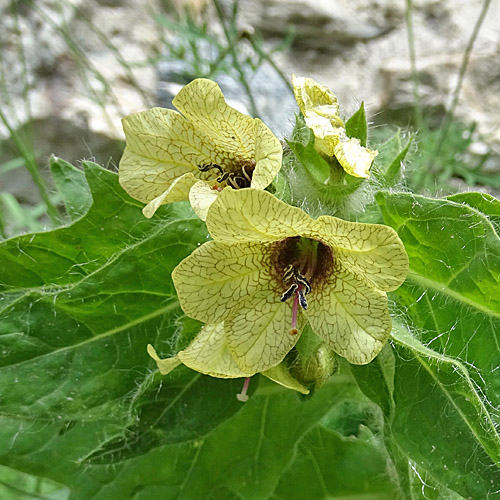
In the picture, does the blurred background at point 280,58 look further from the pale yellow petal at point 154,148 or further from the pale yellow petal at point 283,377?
the pale yellow petal at point 283,377

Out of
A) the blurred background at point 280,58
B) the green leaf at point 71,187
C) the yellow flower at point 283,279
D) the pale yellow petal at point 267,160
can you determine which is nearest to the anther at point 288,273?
the yellow flower at point 283,279

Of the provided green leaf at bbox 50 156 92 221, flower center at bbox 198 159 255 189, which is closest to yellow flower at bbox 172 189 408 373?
flower center at bbox 198 159 255 189

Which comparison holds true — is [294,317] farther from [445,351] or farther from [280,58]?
[280,58]

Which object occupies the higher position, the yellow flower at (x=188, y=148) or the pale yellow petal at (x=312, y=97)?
the pale yellow petal at (x=312, y=97)

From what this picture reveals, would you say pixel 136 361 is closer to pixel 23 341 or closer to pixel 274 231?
pixel 23 341

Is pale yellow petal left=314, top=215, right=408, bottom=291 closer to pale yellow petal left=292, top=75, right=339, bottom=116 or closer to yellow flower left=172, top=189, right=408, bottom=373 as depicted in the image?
yellow flower left=172, top=189, right=408, bottom=373
